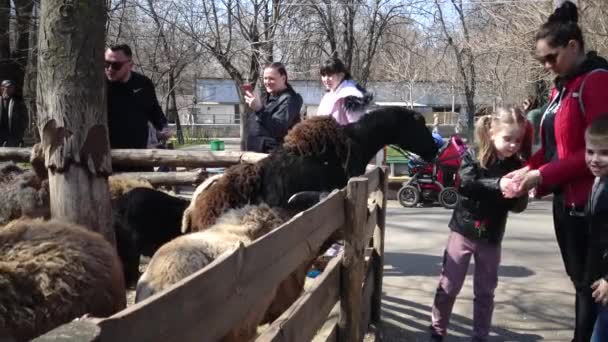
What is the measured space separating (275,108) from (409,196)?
873 cm

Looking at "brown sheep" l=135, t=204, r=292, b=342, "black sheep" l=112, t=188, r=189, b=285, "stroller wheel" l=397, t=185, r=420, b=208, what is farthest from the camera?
"stroller wheel" l=397, t=185, r=420, b=208

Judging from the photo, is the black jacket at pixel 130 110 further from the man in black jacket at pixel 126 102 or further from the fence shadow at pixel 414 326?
the fence shadow at pixel 414 326

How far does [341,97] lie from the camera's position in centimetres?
622

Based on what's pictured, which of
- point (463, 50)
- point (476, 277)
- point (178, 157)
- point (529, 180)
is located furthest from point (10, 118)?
point (463, 50)

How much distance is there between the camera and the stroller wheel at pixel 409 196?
14.1m

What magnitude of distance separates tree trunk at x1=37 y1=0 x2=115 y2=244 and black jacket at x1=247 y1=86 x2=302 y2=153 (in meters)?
1.97

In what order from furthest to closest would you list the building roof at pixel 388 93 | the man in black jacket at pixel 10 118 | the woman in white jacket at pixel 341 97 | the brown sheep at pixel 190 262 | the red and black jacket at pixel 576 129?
the building roof at pixel 388 93 < the man in black jacket at pixel 10 118 < the woman in white jacket at pixel 341 97 < the red and black jacket at pixel 576 129 < the brown sheep at pixel 190 262

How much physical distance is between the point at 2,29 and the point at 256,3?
6828mm

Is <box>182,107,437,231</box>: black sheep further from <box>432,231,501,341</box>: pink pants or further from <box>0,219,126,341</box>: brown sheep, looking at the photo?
<box>0,219,126,341</box>: brown sheep

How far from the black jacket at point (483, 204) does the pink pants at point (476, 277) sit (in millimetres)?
74

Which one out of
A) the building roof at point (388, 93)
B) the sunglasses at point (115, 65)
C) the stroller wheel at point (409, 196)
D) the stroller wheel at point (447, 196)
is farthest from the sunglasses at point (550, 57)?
the building roof at point (388, 93)

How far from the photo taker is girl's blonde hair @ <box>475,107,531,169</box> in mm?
4266

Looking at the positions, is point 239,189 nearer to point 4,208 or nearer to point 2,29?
point 4,208

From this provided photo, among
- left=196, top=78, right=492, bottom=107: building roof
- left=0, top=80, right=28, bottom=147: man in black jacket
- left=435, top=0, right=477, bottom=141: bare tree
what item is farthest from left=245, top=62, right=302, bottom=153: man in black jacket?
left=196, top=78, right=492, bottom=107: building roof
